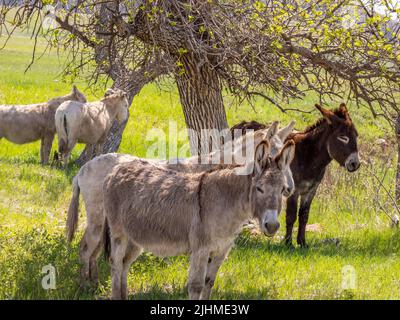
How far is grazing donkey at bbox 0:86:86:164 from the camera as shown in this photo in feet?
47.3

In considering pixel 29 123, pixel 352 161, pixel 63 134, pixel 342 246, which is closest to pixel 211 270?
pixel 342 246

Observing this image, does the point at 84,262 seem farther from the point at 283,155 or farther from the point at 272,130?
the point at 283,155

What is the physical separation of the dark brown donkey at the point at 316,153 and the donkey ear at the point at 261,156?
12.1 feet

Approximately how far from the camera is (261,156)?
531 centimetres

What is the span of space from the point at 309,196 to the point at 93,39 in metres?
4.17

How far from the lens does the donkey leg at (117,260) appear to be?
6043 mm

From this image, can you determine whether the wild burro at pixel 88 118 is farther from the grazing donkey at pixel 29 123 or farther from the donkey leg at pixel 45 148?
the grazing donkey at pixel 29 123

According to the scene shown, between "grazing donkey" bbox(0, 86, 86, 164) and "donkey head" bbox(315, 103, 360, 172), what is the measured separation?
24.5 ft

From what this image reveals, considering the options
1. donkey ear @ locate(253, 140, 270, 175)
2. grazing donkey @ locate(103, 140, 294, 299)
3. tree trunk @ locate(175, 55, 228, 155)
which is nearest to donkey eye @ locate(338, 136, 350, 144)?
tree trunk @ locate(175, 55, 228, 155)

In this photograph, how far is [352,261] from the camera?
810cm

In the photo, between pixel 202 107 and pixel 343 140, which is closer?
pixel 343 140

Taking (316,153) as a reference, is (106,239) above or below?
below

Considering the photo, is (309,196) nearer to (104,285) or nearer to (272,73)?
(272,73)

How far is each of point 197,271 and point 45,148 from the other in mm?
9625
